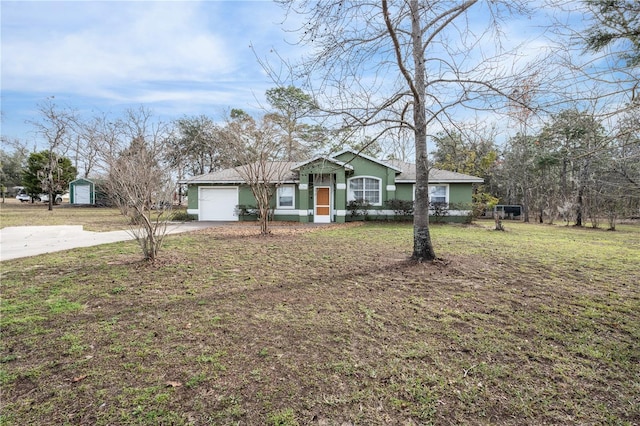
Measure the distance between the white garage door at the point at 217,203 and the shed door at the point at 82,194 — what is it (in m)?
25.9

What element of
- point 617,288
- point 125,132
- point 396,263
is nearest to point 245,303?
point 396,263

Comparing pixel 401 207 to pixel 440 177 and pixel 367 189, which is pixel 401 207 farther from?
pixel 440 177

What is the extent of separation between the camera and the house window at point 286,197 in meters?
18.5

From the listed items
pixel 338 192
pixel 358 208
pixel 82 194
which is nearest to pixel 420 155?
pixel 338 192

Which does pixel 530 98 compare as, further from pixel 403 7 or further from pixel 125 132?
pixel 125 132

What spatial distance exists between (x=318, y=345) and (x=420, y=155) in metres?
4.78

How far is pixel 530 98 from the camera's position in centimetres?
479


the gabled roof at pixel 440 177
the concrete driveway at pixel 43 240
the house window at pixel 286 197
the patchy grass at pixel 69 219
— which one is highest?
the gabled roof at pixel 440 177

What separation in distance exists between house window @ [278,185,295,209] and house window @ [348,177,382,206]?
3698mm

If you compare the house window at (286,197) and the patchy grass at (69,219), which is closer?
the patchy grass at (69,219)

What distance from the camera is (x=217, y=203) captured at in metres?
19.1

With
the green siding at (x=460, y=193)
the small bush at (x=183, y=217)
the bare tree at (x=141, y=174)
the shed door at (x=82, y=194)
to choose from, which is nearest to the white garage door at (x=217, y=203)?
the small bush at (x=183, y=217)

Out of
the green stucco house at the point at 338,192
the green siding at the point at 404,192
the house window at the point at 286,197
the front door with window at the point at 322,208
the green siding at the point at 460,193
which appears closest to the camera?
the green stucco house at the point at 338,192

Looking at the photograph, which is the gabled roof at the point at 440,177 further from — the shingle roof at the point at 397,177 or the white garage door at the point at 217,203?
the white garage door at the point at 217,203
